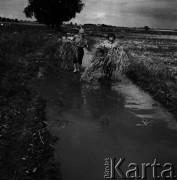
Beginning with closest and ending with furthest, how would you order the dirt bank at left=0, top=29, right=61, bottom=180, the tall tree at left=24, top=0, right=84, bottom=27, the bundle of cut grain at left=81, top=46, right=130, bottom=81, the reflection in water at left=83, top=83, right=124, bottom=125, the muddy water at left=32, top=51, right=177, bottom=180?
the dirt bank at left=0, top=29, right=61, bottom=180
the muddy water at left=32, top=51, right=177, bottom=180
the reflection in water at left=83, top=83, right=124, bottom=125
the bundle of cut grain at left=81, top=46, right=130, bottom=81
the tall tree at left=24, top=0, right=84, bottom=27

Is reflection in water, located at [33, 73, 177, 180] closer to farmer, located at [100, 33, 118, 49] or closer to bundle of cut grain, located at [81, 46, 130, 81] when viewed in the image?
bundle of cut grain, located at [81, 46, 130, 81]

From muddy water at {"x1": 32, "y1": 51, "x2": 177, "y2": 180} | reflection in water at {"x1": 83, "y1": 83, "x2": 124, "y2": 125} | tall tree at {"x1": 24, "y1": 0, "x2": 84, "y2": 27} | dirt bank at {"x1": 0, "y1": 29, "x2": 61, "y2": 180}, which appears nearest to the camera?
dirt bank at {"x1": 0, "y1": 29, "x2": 61, "y2": 180}

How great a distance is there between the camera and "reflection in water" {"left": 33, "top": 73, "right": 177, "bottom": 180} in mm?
6762

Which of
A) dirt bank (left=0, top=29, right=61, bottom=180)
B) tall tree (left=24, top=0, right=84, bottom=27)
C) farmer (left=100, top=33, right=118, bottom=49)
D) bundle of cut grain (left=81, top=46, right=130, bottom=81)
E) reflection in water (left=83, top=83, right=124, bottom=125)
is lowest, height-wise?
reflection in water (left=83, top=83, right=124, bottom=125)

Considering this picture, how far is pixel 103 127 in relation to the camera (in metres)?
8.71

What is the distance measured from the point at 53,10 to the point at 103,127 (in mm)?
63861

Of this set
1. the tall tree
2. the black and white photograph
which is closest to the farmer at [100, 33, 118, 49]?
the black and white photograph

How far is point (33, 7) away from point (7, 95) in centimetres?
6344

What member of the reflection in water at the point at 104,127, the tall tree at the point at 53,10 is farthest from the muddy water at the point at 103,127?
the tall tree at the point at 53,10

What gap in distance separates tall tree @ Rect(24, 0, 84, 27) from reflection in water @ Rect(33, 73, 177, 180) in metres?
58.5

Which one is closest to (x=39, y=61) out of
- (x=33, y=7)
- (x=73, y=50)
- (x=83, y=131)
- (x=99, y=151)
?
(x=73, y=50)

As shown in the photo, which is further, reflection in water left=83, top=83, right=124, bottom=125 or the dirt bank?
reflection in water left=83, top=83, right=124, bottom=125

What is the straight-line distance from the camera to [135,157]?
6840 millimetres

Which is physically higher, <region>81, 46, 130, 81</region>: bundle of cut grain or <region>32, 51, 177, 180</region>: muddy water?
<region>81, 46, 130, 81</region>: bundle of cut grain
